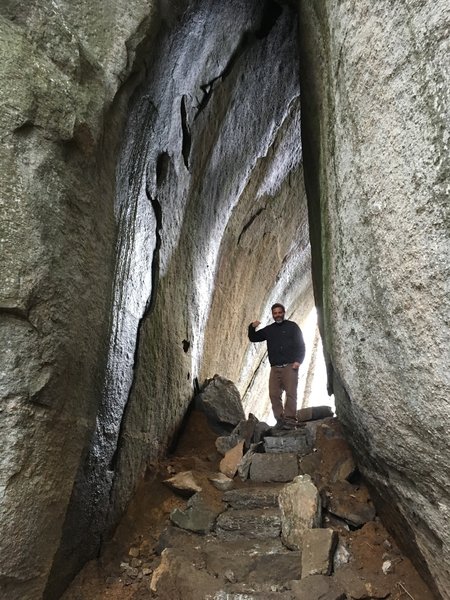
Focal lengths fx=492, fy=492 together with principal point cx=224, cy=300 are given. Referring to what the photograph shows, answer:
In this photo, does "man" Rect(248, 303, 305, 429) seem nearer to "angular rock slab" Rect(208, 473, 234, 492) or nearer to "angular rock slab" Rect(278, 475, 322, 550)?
→ "angular rock slab" Rect(208, 473, 234, 492)

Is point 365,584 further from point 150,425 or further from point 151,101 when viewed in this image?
point 151,101

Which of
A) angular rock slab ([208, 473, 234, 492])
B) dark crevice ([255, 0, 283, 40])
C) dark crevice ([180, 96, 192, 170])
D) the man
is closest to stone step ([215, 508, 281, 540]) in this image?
angular rock slab ([208, 473, 234, 492])

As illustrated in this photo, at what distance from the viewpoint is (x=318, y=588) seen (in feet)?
11.6

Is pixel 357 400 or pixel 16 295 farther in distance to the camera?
pixel 357 400

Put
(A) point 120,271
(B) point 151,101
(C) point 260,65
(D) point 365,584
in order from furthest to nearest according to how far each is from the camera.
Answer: (C) point 260,65 → (B) point 151,101 → (A) point 120,271 → (D) point 365,584

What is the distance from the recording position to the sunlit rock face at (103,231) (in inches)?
128

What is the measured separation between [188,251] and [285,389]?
2491 millimetres

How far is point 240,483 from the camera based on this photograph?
17.1 ft

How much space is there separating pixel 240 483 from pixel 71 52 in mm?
4370

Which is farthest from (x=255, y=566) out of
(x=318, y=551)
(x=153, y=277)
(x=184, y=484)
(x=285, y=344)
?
(x=285, y=344)

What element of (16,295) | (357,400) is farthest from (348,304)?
(16,295)

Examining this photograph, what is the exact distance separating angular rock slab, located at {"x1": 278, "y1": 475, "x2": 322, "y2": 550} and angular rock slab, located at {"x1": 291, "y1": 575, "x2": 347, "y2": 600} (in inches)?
15.1

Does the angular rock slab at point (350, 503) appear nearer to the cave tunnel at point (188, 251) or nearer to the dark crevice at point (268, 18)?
the cave tunnel at point (188, 251)

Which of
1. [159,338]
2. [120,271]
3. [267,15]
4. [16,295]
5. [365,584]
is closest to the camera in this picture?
[16,295]
